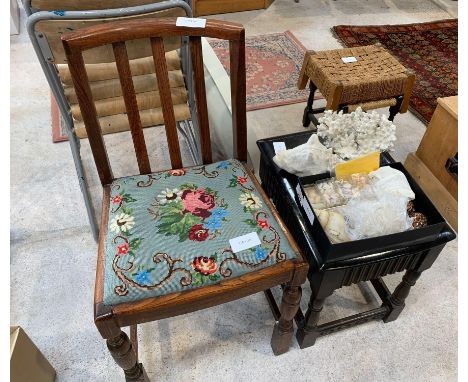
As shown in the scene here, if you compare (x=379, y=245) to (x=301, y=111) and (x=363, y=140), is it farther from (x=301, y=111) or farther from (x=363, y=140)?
(x=301, y=111)

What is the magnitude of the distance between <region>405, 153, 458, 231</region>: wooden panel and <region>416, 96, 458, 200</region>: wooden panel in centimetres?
2

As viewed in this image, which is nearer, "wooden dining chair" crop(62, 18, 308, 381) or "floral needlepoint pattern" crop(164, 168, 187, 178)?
"wooden dining chair" crop(62, 18, 308, 381)

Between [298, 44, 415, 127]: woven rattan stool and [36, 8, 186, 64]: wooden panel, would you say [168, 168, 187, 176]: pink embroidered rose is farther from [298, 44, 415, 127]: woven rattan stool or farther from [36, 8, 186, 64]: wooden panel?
[298, 44, 415, 127]: woven rattan stool

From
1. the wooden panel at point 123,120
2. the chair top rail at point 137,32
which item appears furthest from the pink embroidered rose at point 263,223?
the wooden panel at point 123,120

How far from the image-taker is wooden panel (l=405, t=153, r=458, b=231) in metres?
1.55

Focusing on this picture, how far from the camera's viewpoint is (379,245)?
0.90 metres

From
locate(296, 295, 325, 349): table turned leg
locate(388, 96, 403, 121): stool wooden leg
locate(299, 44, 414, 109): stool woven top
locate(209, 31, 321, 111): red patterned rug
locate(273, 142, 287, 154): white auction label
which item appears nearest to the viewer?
locate(296, 295, 325, 349): table turned leg

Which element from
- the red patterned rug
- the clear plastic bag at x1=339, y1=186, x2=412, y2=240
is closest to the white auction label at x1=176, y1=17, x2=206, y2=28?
the clear plastic bag at x1=339, y1=186, x2=412, y2=240

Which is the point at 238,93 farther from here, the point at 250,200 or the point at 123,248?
the point at 123,248

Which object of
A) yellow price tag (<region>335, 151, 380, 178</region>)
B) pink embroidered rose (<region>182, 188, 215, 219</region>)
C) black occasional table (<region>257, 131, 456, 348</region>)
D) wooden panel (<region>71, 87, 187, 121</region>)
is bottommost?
black occasional table (<region>257, 131, 456, 348</region>)
